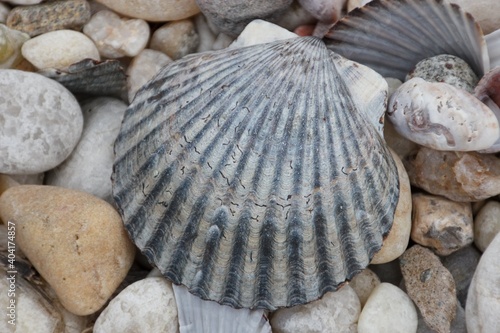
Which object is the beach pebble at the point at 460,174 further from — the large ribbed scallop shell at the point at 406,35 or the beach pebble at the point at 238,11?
the beach pebble at the point at 238,11

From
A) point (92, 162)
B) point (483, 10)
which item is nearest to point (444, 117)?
point (483, 10)

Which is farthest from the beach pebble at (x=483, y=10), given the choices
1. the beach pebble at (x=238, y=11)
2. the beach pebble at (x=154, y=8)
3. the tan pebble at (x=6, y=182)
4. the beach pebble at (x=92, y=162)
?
the tan pebble at (x=6, y=182)

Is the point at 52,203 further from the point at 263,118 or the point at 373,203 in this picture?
the point at 373,203

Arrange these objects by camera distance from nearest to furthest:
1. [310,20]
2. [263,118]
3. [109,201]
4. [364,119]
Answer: [263,118] → [364,119] → [109,201] → [310,20]

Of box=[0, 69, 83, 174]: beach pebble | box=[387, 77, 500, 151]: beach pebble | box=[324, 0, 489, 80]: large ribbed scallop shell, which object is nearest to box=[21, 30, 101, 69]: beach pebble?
box=[0, 69, 83, 174]: beach pebble

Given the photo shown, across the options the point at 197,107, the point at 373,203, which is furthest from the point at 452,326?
the point at 197,107

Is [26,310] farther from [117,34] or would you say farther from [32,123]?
[117,34]

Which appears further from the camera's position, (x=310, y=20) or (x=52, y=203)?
(x=310, y=20)

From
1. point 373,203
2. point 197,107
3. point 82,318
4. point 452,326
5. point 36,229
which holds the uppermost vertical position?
point 197,107
